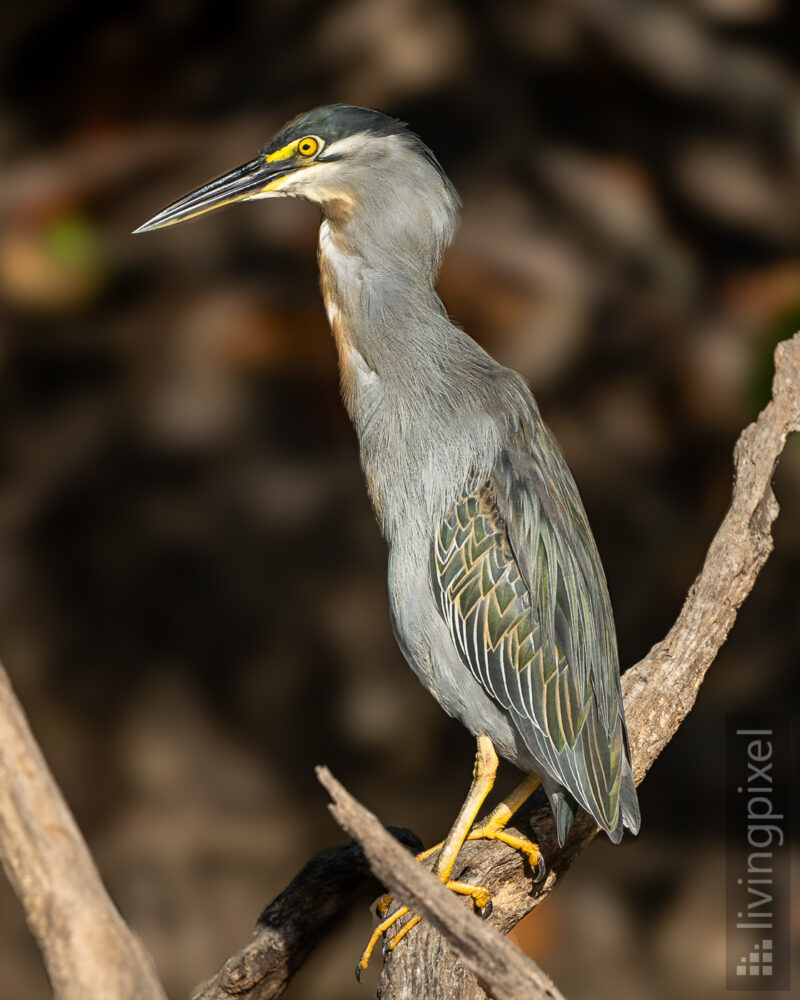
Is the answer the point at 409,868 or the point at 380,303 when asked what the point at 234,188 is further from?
the point at 409,868

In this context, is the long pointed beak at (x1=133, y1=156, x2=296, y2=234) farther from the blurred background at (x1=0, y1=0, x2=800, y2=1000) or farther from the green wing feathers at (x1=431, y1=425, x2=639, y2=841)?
the blurred background at (x1=0, y1=0, x2=800, y2=1000)

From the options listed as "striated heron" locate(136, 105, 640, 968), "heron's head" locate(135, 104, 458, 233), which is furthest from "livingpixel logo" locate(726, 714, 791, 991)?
"heron's head" locate(135, 104, 458, 233)

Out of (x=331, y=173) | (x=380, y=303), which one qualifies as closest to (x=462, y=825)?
(x=380, y=303)

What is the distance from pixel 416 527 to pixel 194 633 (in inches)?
54.9

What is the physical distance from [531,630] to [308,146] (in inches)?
28.9

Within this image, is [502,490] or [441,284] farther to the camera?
[441,284]

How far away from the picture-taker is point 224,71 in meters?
2.75

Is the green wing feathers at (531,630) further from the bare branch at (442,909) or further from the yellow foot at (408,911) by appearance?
the bare branch at (442,909)

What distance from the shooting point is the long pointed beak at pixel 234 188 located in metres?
1.56

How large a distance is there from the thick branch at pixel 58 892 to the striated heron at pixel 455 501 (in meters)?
0.50

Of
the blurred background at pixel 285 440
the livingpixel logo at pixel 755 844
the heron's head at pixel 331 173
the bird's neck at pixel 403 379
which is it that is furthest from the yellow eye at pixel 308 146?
the livingpixel logo at pixel 755 844

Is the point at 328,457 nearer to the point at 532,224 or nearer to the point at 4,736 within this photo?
the point at 532,224

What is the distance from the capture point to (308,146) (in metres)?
1.55

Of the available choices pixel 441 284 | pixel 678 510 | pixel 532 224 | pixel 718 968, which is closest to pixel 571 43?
pixel 532 224
